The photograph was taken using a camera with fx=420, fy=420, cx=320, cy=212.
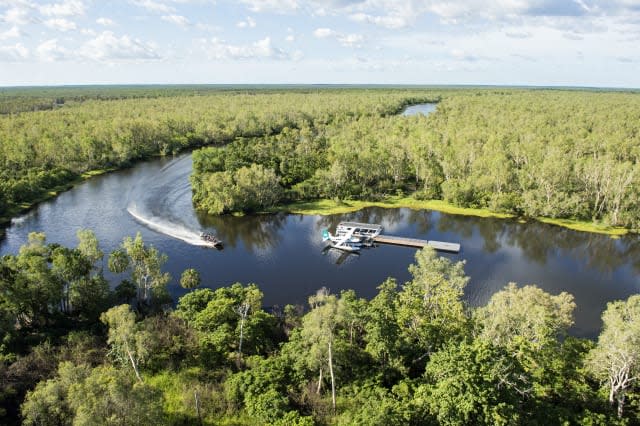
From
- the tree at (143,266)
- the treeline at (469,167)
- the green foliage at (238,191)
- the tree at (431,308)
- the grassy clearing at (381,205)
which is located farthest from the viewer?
the grassy clearing at (381,205)

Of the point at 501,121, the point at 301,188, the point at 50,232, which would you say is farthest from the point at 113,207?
the point at 501,121

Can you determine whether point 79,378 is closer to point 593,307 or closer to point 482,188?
point 593,307

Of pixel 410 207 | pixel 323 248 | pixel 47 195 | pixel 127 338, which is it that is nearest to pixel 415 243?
pixel 323 248

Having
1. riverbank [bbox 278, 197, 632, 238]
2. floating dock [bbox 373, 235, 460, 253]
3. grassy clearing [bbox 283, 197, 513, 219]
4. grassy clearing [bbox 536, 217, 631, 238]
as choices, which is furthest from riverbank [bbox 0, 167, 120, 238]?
grassy clearing [bbox 536, 217, 631, 238]

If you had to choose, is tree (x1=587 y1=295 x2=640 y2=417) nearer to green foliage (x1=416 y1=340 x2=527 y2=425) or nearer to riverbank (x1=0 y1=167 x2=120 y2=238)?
green foliage (x1=416 y1=340 x2=527 y2=425)

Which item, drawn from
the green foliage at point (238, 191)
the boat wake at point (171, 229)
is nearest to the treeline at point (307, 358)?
the boat wake at point (171, 229)

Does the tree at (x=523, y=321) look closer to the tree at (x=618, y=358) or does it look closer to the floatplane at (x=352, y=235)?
the tree at (x=618, y=358)
